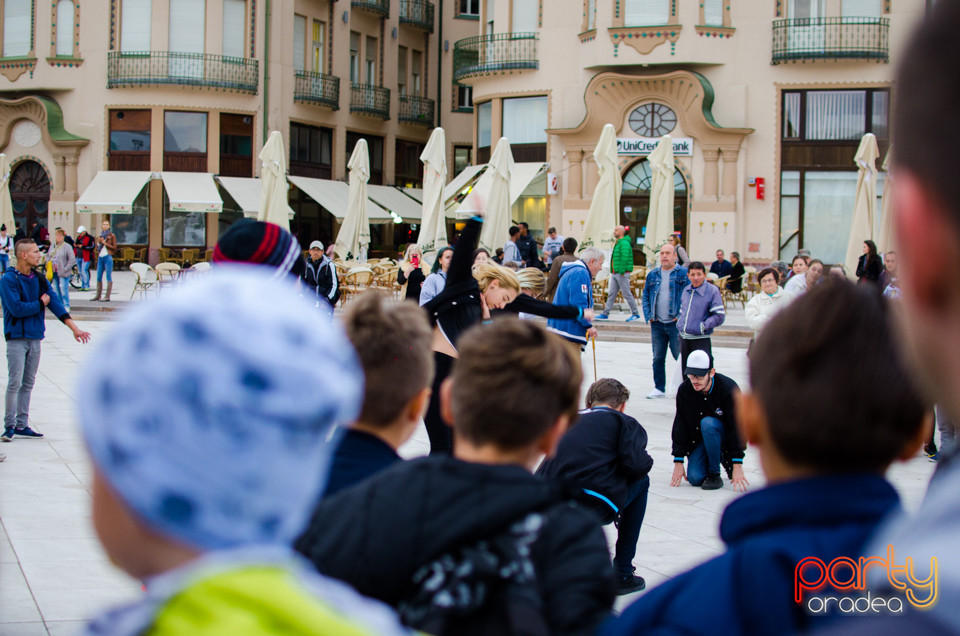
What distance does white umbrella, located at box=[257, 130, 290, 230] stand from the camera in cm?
2467

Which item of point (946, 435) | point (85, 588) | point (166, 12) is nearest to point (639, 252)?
point (166, 12)

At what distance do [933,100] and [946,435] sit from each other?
9.38m

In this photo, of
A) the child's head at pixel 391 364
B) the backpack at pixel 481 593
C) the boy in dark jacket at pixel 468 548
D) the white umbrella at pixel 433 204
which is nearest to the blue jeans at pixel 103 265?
the white umbrella at pixel 433 204

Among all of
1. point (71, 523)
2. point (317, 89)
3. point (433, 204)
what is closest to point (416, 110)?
point (317, 89)

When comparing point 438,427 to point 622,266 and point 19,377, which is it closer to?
point 19,377

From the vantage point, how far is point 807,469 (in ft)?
Answer: 5.82

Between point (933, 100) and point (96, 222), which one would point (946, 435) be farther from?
point (96, 222)

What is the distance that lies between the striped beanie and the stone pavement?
3.24 feet

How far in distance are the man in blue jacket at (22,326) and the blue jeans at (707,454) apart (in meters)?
5.79

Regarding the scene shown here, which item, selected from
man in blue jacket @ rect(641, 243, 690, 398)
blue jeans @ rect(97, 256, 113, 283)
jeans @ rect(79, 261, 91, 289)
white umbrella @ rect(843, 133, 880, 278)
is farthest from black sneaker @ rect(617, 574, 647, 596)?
jeans @ rect(79, 261, 91, 289)

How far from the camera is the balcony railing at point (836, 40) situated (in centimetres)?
3117

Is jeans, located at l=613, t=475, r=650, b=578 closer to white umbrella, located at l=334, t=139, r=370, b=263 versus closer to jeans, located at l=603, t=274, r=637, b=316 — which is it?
jeans, located at l=603, t=274, r=637, b=316

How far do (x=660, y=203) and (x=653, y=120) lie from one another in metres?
9.02

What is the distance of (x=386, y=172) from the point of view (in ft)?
141
